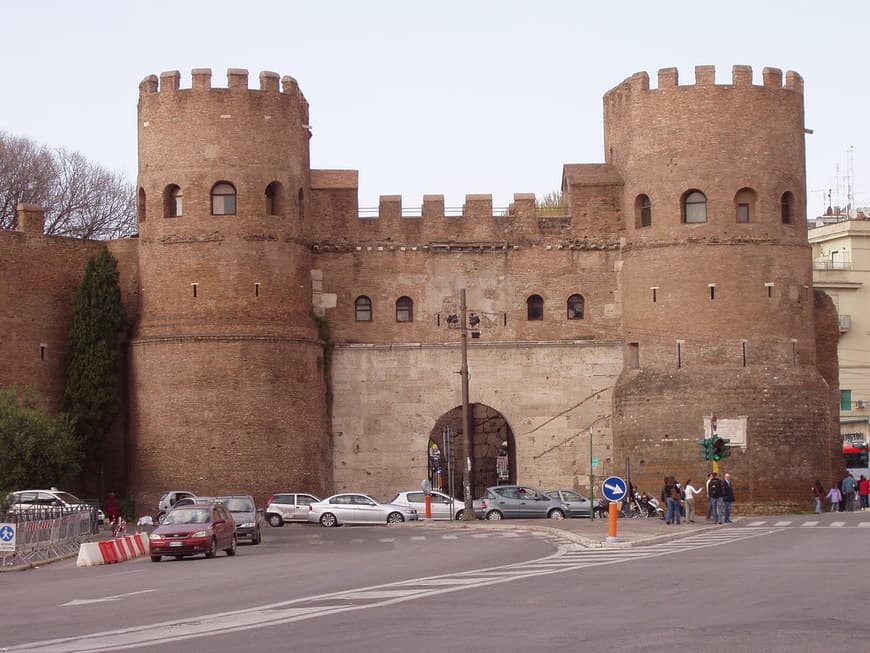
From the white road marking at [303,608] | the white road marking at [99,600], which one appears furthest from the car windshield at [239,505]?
the white road marking at [99,600]

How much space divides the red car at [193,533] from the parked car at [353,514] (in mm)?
15932

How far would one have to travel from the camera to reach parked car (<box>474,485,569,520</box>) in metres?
51.2

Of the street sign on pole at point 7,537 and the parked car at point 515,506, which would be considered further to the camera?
the parked car at point 515,506

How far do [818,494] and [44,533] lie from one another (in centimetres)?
2678

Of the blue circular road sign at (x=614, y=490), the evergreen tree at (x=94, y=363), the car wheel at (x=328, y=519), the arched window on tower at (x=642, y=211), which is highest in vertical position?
the arched window on tower at (x=642, y=211)

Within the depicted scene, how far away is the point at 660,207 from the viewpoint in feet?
181

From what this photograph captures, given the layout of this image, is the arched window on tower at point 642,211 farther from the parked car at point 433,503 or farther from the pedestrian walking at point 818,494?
the parked car at point 433,503

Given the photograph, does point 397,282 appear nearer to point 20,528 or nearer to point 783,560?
point 20,528

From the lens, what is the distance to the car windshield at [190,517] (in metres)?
34.4

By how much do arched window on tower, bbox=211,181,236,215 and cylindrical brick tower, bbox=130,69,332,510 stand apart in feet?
0.11

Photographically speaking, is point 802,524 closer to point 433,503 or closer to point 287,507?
point 433,503

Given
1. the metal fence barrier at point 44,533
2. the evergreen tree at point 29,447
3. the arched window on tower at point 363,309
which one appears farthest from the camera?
the arched window on tower at point 363,309

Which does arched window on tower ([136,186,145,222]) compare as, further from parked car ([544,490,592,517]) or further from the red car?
the red car

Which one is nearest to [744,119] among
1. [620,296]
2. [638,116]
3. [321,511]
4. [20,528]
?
[638,116]
